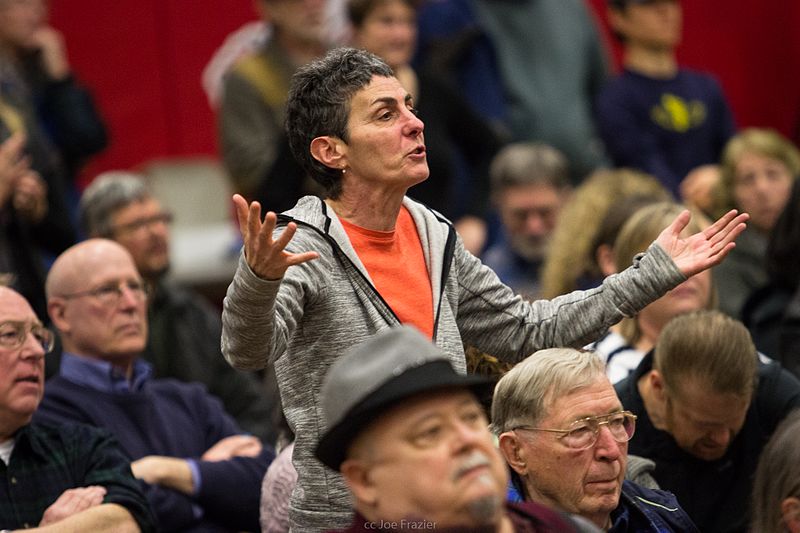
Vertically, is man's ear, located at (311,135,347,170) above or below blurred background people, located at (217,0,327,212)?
above

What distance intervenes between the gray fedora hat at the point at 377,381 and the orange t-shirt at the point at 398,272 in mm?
549

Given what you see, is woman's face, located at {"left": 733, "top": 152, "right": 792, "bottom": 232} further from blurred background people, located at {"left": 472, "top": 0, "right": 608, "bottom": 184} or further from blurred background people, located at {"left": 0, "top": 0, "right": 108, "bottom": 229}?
blurred background people, located at {"left": 0, "top": 0, "right": 108, "bottom": 229}

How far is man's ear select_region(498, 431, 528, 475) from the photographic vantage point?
3.30 m

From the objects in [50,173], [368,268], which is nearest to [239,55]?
[50,173]

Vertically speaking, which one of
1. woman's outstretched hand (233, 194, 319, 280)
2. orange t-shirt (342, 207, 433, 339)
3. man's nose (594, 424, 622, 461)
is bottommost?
man's nose (594, 424, 622, 461)

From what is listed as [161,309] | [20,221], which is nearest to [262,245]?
[161,309]

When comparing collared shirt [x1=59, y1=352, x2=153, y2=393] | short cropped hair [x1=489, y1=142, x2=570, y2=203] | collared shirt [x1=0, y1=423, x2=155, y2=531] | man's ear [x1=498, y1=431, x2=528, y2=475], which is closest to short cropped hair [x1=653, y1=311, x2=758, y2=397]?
man's ear [x1=498, y1=431, x2=528, y2=475]

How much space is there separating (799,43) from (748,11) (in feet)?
1.22

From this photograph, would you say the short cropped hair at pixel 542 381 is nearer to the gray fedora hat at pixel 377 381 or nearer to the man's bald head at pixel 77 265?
the gray fedora hat at pixel 377 381

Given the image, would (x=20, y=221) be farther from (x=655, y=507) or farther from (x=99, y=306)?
→ (x=655, y=507)

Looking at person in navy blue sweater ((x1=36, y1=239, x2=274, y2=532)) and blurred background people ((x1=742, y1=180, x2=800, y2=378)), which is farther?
blurred background people ((x1=742, y1=180, x2=800, y2=378))

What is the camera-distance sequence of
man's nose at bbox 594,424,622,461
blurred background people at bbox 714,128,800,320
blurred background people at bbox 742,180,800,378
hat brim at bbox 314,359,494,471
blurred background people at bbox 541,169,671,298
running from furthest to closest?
1. blurred background people at bbox 714,128,800,320
2. blurred background people at bbox 541,169,671,298
3. blurred background people at bbox 742,180,800,378
4. man's nose at bbox 594,424,622,461
5. hat brim at bbox 314,359,494,471

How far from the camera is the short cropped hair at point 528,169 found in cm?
634

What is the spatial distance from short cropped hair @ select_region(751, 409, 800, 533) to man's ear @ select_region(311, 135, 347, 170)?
1.17 meters
